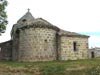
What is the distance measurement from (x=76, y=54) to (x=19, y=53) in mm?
Result: 7618

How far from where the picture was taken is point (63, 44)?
35969 mm

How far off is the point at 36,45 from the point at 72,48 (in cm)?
533

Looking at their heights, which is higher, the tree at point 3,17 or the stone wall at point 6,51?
the tree at point 3,17

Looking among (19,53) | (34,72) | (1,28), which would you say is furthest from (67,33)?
(34,72)

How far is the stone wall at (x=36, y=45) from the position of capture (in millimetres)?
33875

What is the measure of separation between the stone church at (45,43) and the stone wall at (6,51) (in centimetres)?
105

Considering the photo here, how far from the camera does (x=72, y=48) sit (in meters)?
36.6

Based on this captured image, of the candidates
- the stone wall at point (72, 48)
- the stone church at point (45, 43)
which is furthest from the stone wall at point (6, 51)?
the stone wall at point (72, 48)

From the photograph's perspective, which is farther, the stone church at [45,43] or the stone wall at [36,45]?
the stone church at [45,43]

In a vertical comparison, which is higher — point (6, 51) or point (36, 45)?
point (36, 45)

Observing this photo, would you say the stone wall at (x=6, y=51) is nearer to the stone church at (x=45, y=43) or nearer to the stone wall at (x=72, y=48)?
the stone church at (x=45, y=43)

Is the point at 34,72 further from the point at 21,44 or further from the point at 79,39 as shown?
the point at 79,39

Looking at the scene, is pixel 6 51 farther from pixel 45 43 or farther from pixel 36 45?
pixel 45 43

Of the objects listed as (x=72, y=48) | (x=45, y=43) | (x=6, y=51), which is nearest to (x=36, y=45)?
(x=45, y=43)
